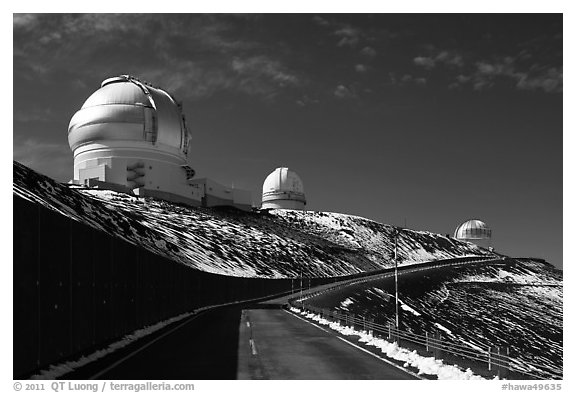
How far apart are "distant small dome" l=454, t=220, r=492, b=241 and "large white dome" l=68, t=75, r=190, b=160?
3776 inches

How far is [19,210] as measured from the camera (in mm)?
12297

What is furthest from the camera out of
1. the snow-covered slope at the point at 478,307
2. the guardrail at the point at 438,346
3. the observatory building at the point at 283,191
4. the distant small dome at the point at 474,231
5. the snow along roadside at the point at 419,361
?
the distant small dome at the point at 474,231

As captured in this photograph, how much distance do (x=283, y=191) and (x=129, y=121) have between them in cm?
5605

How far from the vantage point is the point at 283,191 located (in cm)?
15275

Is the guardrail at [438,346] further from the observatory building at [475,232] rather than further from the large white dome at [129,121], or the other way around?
the observatory building at [475,232]

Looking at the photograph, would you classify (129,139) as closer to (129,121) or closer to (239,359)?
(129,121)

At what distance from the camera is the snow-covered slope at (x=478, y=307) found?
66.1 m

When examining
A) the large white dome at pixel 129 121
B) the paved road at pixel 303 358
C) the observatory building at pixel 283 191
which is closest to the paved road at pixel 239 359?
the paved road at pixel 303 358

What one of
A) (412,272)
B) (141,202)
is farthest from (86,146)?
(412,272)

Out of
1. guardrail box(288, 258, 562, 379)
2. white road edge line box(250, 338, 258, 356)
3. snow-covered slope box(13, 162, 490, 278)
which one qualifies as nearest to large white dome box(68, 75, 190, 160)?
snow-covered slope box(13, 162, 490, 278)

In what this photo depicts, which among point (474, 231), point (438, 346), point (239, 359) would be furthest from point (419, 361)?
point (474, 231)

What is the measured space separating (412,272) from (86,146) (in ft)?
195

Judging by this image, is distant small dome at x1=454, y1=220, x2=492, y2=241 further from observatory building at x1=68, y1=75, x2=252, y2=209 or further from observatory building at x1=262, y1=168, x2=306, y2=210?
observatory building at x1=68, y1=75, x2=252, y2=209
